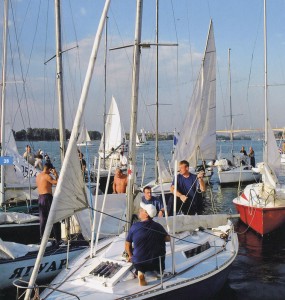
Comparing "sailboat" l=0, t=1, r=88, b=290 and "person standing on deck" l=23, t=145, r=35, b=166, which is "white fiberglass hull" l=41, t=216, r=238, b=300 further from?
"person standing on deck" l=23, t=145, r=35, b=166

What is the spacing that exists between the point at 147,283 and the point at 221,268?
6.34 feet

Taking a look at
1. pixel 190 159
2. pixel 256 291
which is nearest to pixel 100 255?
pixel 256 291

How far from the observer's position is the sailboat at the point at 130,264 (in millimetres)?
6266

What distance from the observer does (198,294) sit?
7.58 metres

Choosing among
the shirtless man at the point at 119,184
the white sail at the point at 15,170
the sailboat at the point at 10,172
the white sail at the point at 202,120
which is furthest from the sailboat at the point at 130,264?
the white sail at the point at 15,170

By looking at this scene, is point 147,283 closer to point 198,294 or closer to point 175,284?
point 175,284

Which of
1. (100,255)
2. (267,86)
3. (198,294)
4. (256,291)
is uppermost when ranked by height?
(267,86)

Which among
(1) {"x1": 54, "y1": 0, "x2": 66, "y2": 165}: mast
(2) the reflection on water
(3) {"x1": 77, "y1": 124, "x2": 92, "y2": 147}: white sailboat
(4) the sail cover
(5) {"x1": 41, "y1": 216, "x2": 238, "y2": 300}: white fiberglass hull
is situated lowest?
(2) the reflection on water

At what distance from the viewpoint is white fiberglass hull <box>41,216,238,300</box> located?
262 inches

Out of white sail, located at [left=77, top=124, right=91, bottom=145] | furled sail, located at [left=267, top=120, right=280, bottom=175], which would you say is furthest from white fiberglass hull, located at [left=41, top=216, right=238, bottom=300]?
furled sail, located at [left=267, top=120, right=280, bottom=175]

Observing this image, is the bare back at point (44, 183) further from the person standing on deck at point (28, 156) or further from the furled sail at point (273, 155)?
the person standing on deck at point (28, 156)

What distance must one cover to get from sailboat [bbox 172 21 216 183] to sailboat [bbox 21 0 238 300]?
22.2 feet

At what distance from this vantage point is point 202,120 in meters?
17.2

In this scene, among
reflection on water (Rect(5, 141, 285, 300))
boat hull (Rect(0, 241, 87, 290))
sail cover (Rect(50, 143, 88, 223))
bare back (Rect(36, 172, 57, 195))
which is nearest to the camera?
sail cover (Rect(50, 143, 88, 223))
